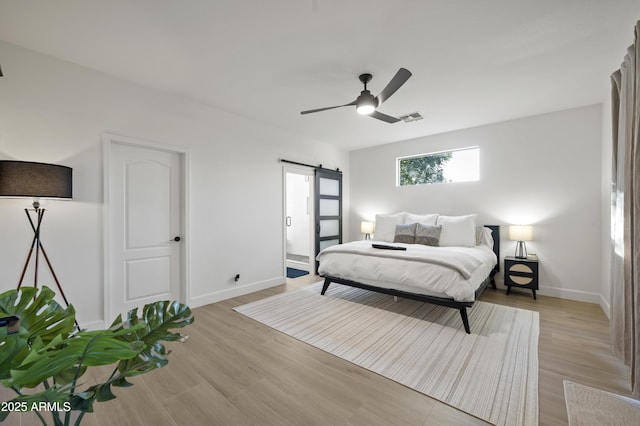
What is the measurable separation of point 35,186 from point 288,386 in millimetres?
2492

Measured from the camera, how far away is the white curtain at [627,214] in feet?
5.91

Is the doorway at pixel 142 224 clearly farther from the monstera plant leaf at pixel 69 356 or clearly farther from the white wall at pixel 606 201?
the white wall at pixel 606 201

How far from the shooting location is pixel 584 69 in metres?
2.74

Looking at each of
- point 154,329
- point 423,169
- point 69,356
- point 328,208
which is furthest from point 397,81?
point 328,208

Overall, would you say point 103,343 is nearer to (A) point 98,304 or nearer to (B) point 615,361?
(A) point 98,304

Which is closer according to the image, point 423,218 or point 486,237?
point 486,237

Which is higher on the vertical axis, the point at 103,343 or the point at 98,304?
the point at 103,343

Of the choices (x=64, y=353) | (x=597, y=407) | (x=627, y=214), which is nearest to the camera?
(x=64, y=353)

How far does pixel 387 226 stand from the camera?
487cm

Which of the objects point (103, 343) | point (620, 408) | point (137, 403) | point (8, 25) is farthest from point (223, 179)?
point (620, 408)

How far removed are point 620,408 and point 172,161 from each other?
15.1 feet

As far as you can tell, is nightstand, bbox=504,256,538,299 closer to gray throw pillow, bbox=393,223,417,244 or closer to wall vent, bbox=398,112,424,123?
gray throw pillow, bbox=393,223,417,244

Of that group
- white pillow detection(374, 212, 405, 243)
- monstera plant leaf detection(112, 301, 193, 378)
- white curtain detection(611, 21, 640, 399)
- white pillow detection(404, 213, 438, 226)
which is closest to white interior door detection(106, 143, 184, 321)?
monstera plant leaf detection(112, 301, 193, 378)

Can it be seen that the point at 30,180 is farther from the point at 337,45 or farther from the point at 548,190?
the point at 548,190
